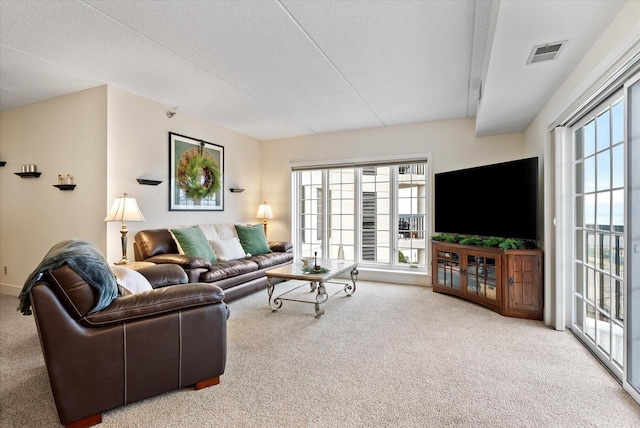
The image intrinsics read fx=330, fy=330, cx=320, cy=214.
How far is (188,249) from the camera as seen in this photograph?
3.91 m

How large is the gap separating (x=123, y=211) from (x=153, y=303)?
2019 millimetres

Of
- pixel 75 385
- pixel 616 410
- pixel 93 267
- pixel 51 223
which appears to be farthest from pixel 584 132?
pixel 51 223

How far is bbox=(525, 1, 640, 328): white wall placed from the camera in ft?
5.81

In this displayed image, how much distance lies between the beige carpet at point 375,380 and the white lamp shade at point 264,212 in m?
2.61

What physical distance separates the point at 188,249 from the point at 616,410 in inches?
153

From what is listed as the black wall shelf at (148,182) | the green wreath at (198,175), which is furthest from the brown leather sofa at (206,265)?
the green wreath at (198,175)

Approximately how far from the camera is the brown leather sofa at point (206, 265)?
3586mm

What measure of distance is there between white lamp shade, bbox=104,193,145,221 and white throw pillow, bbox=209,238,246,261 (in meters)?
1.10

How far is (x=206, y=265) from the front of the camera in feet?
12.1

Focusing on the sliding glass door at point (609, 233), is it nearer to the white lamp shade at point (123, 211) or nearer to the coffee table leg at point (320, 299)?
the coffee table leg at point (320, 299)

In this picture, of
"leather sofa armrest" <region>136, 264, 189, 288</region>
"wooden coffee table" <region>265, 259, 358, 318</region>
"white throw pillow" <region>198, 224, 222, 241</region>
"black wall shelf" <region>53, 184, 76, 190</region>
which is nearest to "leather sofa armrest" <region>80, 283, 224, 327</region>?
"leather sofa armrest" <region>136, 264, 189, 288</region>

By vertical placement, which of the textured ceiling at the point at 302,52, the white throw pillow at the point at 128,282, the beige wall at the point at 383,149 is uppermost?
the textured ceiling at the point at 302,52

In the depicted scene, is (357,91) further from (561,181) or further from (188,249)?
(188,249)

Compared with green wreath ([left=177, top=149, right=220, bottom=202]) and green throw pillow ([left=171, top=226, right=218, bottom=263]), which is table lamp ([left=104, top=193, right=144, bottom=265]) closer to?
green throw pillow ([left=171, top=226, right=218, bottom=263])
